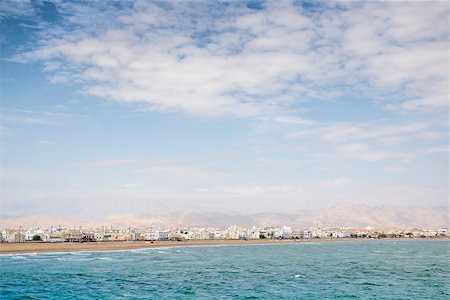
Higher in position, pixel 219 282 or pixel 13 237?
pixel 219 282

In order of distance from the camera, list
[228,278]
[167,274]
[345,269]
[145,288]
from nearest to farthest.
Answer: [145,288], [228,278], [167,274], [345,269]

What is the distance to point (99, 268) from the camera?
223 feet

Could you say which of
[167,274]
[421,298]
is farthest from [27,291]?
[421,298]

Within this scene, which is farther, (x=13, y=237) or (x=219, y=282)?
(x=13, y=237)

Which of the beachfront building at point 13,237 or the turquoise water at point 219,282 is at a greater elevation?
the turquoise water at point 219,282

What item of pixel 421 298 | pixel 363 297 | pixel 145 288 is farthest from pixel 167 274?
pixel 421 298

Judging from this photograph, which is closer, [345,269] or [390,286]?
[390,286]

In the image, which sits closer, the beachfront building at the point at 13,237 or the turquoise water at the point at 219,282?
the turquoise water at the point at 219,282

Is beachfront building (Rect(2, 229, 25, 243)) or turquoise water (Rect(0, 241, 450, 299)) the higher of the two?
turquoise water (Rect(0, 241, 450, 299))

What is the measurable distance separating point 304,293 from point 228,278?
1472cm

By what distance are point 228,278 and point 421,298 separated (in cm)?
2311

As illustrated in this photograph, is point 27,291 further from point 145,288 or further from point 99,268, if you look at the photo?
point 99,268

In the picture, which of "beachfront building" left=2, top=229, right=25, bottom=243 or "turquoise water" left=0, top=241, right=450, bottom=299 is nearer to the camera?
"turquoise water" left=0, top=241, right=450, bottom=299

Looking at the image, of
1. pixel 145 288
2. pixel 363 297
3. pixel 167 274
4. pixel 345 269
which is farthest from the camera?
pixel 345 269
